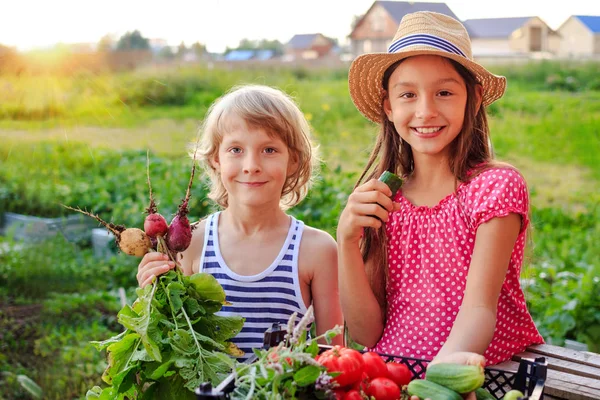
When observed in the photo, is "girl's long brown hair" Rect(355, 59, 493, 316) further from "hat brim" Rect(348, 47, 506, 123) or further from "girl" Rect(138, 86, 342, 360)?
"girl" Rect(138, 86, 342, 360)

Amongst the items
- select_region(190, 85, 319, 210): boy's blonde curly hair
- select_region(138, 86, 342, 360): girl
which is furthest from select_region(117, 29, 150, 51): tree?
select_region(138, 86, 342, 360): girl

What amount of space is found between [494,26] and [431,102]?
4132 mm

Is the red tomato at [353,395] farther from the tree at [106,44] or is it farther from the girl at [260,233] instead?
the tree at [106,44]

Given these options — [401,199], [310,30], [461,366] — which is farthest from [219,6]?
[461,366]

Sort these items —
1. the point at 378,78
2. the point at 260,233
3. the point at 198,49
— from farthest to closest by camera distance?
the point at 198,49 → the point at 260,233 → the point at 378,78

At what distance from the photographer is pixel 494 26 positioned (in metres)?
5.85

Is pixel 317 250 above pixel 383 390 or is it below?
above

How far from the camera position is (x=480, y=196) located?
6.66 feet

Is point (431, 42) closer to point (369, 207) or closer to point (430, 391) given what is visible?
point (369, 207)

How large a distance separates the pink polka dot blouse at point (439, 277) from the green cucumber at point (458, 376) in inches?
23.3

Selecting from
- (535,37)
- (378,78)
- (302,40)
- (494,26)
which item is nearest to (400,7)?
(494,26)

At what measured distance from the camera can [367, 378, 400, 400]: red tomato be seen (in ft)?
5.08

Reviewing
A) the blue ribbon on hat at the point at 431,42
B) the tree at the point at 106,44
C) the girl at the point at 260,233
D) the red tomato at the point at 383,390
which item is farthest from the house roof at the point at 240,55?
the red tomato at the point at 383,390

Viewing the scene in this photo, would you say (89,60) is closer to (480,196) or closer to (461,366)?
(480,196)
